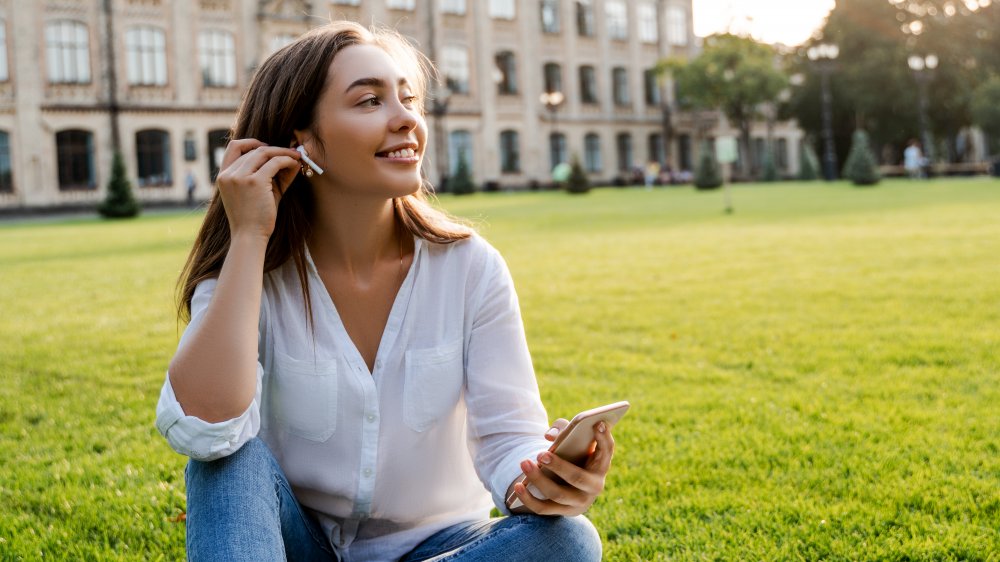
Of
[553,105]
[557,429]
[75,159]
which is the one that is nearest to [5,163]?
[75,159]

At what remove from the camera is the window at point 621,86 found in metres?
45.5

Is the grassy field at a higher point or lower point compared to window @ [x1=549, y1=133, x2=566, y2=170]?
lower

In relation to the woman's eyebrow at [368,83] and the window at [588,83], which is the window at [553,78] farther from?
the woman's eyebrow at [368,83]

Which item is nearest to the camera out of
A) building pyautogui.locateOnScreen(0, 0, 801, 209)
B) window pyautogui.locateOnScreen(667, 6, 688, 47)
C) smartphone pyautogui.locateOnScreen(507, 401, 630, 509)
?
smartphone pyautogui.locateOnScreen(507, 401, 630, 509)

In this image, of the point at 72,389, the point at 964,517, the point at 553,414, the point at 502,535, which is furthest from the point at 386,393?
the point at 72,389

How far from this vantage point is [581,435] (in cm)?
177

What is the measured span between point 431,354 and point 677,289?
21.1ft

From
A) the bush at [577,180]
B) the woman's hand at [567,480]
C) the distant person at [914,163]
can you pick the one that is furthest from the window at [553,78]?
the woman's hand at [567,480]

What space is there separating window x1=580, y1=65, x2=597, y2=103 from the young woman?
43087 millimetres

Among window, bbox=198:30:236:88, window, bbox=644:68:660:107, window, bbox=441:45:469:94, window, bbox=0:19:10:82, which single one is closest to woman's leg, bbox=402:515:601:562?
window, bbox=0:19:10:82

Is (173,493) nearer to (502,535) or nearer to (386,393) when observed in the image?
(386,393)

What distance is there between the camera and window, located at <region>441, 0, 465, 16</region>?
130ft

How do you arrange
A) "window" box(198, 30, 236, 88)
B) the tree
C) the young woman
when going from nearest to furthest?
1. the young woman
2. "window" box(198, 30, 236, 88)
3. the tree

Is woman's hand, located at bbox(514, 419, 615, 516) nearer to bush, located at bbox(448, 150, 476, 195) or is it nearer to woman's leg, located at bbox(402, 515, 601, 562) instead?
woman's leg, located at bbox(402, 515, 601, 562)
